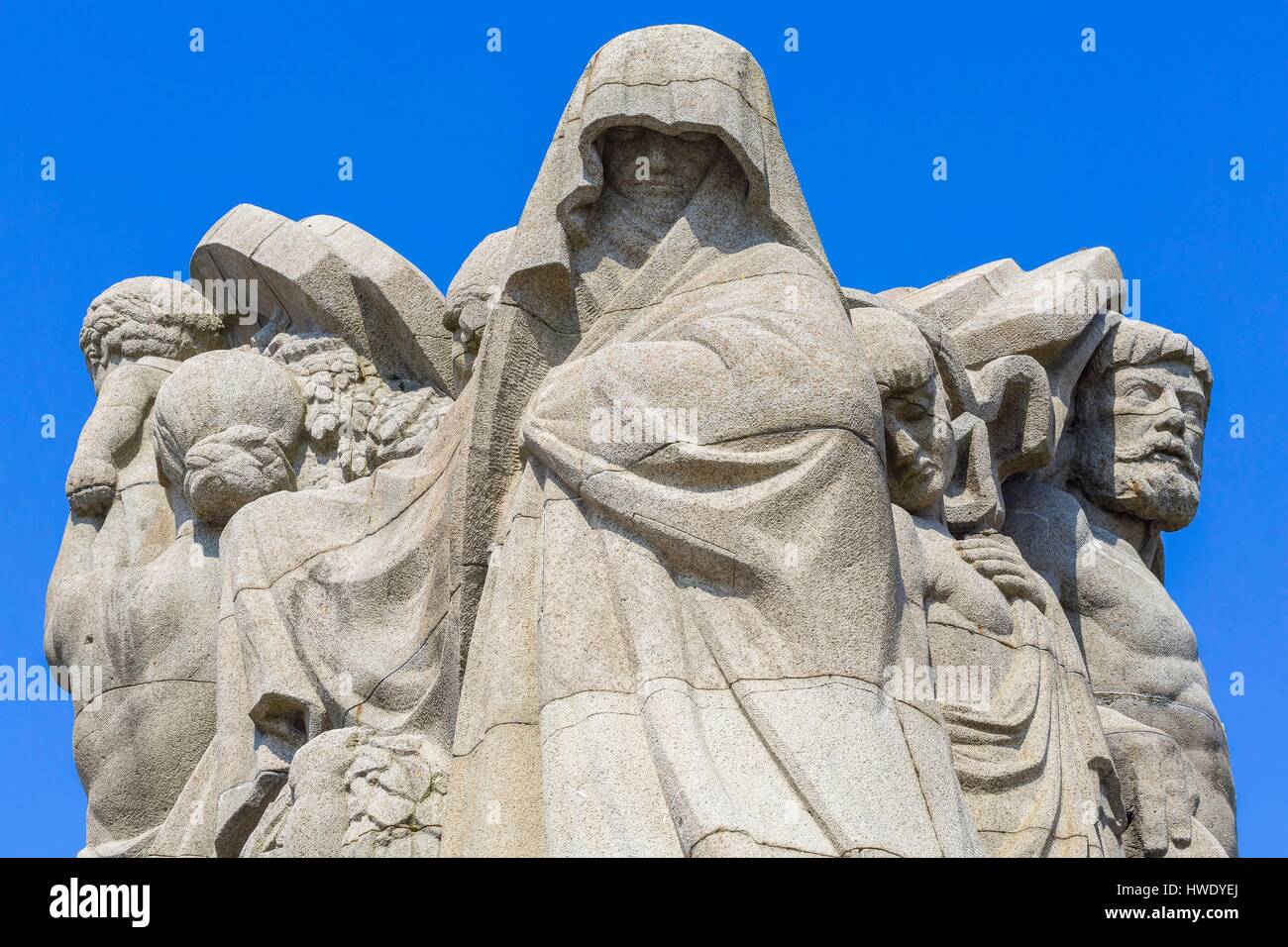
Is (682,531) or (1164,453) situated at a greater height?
(1164,453)

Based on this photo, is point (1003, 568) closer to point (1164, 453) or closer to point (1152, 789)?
point (1152, 789)

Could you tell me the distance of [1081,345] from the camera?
459 inches

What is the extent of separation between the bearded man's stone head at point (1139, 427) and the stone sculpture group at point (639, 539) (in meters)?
0.02

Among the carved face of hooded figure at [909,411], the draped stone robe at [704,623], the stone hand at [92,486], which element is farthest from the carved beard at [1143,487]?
the stone hand at [92,486]

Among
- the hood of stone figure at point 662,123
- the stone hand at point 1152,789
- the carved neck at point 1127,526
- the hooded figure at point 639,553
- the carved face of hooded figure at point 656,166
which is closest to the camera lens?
the hooded figure at point 639,553

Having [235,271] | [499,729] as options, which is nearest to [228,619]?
[499,729]

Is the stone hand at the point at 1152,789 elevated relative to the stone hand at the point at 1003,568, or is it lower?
lower

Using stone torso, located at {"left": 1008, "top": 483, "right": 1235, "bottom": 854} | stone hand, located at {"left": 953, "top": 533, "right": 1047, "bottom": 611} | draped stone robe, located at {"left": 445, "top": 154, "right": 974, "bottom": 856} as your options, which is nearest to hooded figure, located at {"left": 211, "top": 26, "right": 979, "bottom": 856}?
draped stone robe, located at {"left": 445, "top": 154, "right": 974, "bottom": 856}

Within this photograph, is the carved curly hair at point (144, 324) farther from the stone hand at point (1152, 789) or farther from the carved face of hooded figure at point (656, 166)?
the stone hand at point (1152, 789)

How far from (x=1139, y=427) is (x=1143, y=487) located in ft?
0.91

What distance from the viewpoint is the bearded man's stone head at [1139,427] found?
1173cm

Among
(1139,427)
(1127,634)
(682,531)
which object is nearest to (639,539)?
(682,531)

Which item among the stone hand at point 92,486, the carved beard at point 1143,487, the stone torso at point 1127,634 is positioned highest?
the stone hand at point 92,486

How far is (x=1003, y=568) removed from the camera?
10172 mm
